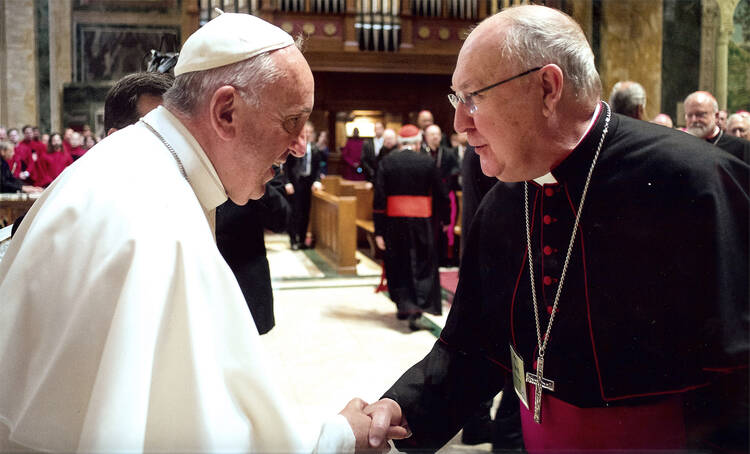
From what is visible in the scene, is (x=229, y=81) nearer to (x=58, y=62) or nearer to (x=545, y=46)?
(x=545, y=46)

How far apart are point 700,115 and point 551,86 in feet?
9.53

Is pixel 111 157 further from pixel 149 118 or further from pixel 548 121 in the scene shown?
pixel 548 121

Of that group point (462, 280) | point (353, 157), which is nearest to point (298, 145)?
point (462, 280)

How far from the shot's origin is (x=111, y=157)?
1.58 metres

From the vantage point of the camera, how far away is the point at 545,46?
177 cm

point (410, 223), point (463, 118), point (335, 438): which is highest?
point (463, 118)

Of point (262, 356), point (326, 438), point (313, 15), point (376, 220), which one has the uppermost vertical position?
point (313, 15)

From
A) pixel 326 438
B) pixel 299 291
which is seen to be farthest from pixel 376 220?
pixel 326 438

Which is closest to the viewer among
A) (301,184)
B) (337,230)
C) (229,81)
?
(229,81)

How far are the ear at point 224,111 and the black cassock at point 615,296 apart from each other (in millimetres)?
804

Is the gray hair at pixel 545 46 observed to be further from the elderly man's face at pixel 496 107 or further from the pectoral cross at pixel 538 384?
the pectoral cross at pixel 538 384

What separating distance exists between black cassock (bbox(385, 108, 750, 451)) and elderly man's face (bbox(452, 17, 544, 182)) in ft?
0.45

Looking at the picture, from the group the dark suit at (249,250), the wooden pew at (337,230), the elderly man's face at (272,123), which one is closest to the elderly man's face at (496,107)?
the elderly man's face at (272,123)

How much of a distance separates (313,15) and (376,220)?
8372mm
